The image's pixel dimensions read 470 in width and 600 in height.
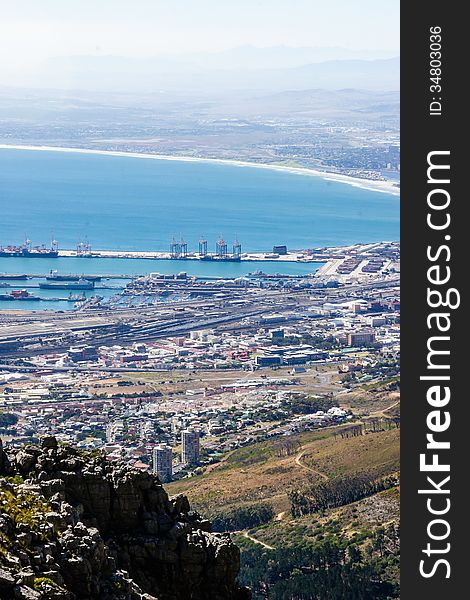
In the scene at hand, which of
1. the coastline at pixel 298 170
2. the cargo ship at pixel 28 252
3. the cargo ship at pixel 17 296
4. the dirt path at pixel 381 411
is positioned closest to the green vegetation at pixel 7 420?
the dirt path at pixel 381 411

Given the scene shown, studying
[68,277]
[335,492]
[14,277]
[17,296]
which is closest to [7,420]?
[335,492]

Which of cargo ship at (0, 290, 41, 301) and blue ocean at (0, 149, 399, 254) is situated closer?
cargo ship at (0, 290, 41, 301)

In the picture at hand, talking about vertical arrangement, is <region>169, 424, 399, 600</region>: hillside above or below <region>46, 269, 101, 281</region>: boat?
below

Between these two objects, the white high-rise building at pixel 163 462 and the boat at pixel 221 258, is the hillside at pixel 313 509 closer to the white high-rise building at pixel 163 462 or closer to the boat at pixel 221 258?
the white high-rise building at pixel 163 462

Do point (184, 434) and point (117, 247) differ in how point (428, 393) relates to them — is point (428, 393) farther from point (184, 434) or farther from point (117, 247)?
point (117, 247)

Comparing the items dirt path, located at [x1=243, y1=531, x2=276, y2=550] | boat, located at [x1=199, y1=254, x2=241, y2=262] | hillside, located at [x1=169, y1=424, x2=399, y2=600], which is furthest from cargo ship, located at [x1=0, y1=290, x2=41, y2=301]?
dirt path, located at [x1=243, y1=531, x2=276, y2=550]

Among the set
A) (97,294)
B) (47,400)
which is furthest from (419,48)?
(97,294)

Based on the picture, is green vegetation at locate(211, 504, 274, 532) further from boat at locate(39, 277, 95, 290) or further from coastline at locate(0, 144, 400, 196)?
coastline at locate(0, 144, 400, 196)
